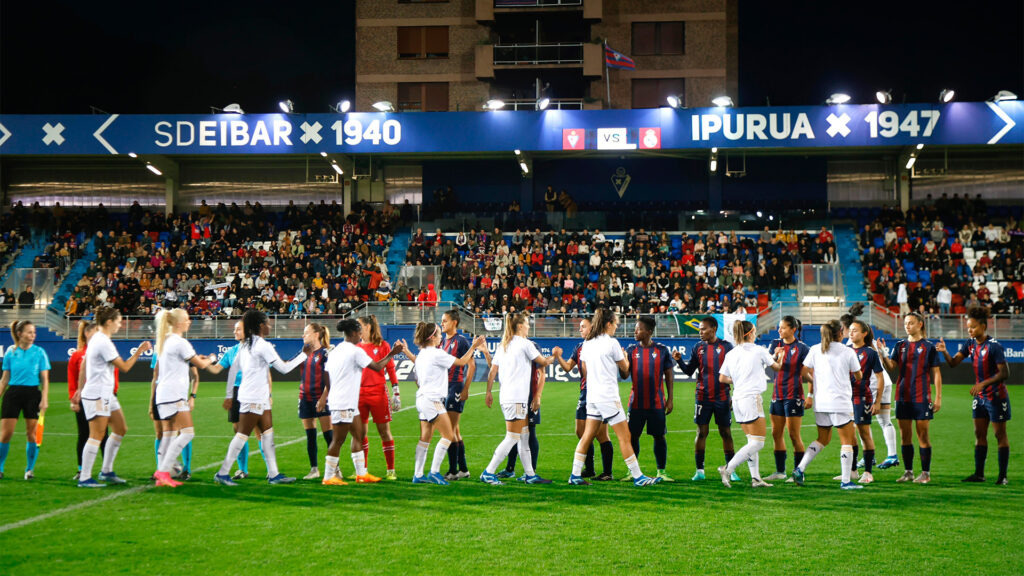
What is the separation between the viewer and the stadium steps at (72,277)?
3531cm

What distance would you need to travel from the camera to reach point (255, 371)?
9727mm

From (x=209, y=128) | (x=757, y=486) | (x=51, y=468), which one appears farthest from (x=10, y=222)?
(x=757, y=486)

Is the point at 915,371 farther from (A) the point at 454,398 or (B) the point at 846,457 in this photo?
(A) the point at 454,398

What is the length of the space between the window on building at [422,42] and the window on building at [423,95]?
1.37m

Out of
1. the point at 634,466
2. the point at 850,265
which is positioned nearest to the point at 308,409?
the point at 634,466

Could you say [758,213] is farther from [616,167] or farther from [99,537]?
[99,537]

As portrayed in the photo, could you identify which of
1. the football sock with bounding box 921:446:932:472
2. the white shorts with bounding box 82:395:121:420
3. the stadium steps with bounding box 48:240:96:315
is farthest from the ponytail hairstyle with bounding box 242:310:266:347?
the stadium steps with bounding box 48:240:96:315

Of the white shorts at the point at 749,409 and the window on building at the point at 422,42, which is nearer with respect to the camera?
the white shorts at the point at 749,409

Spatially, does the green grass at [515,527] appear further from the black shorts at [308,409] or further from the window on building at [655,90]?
the window on building at [655,90]

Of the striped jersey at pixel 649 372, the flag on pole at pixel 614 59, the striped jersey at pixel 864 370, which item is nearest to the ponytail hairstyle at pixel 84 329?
the striped jersey at pixel 649 372

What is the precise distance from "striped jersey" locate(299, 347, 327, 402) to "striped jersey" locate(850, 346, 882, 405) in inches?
238

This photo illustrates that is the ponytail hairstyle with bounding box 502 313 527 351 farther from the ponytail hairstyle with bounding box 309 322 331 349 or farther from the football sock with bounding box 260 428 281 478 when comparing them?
the football sock with bounding box 260 428 281 478

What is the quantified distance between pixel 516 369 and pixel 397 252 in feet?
91.7

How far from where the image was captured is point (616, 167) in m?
41.2
